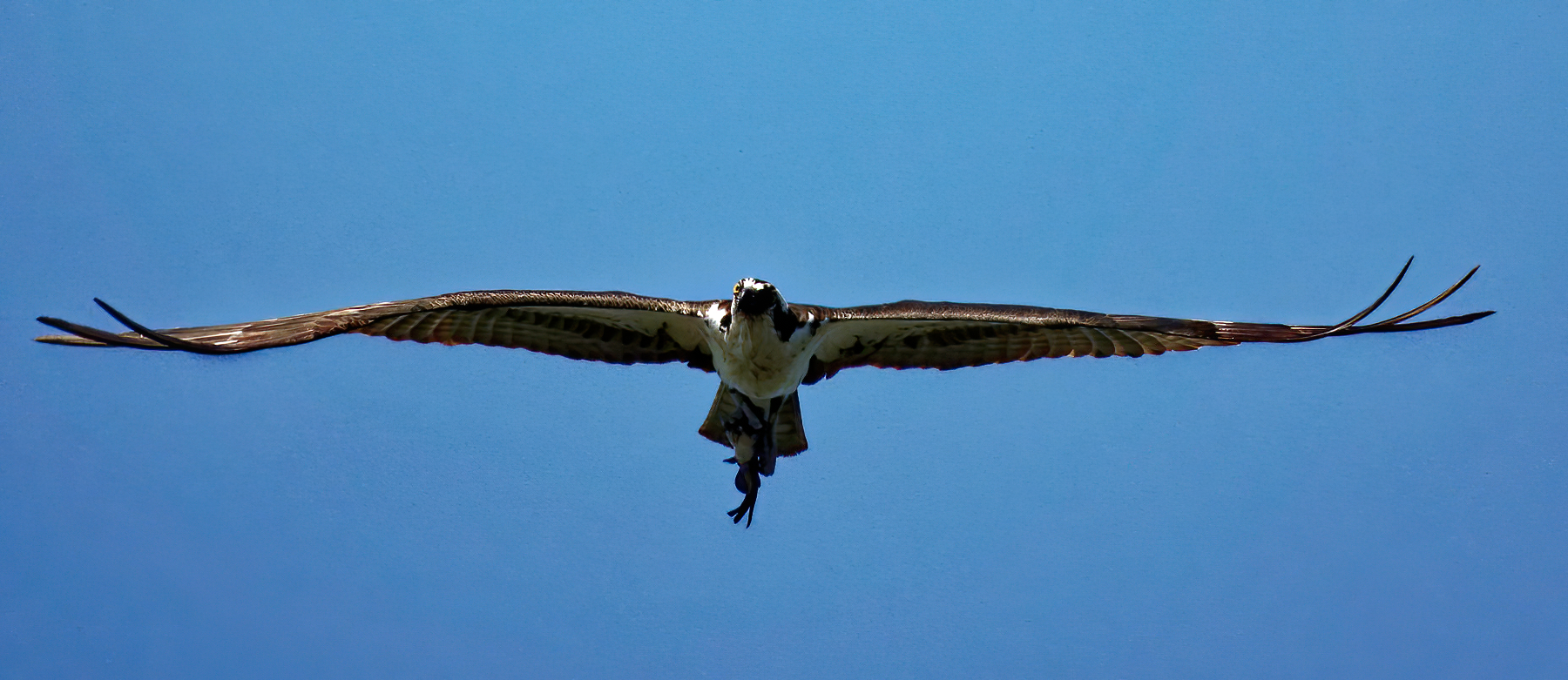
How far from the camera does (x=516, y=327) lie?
35.1 feet

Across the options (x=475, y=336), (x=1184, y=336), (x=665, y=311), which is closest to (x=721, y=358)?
(x=665, y=311)

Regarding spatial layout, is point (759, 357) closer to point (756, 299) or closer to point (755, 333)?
point (755, 333)

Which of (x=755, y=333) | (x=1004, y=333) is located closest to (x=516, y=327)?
(x=755, y=333)

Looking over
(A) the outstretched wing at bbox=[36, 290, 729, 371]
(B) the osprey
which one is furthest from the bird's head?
(A) the outstretched wing at bbox=[36, 290, 729, 371]

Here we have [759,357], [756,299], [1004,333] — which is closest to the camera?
[756,299]

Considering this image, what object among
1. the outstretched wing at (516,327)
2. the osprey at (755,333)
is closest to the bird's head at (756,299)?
the osprey at (755,333)

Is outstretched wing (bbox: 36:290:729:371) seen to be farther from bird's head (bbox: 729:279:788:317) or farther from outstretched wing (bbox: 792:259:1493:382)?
outstretched wing (bbox: 792:259:1493:382)

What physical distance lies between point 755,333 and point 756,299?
35cm

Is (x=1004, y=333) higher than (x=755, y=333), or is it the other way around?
(x=1004, y=333)

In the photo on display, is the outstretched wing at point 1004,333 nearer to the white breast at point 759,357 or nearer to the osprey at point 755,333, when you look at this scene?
the osprey at point 755,333

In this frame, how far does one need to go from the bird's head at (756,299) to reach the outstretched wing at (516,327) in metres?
0.49

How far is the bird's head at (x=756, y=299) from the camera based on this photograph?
9984 millimetres

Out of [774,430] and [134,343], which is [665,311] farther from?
[134,343]

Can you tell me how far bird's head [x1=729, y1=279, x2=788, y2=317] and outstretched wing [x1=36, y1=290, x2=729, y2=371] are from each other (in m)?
0.49
